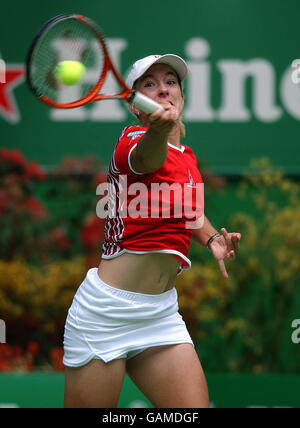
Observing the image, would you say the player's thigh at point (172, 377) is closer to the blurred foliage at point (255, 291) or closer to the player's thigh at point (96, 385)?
the player's thigh at point (96, 385)

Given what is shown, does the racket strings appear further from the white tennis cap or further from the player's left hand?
the player's left hand

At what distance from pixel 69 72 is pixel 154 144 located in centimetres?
46

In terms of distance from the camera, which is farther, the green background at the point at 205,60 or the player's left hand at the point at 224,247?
the green background at the point at 205,60

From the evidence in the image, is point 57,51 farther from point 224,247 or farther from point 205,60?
point 205,60

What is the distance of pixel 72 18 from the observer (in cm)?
278

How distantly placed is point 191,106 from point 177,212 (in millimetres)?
3614

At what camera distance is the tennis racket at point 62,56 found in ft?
8.84

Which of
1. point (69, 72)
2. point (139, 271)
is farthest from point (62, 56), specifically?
point (139, 271)

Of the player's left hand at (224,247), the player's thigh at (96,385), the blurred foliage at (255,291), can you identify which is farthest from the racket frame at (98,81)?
the blurred foliage at (255,291)

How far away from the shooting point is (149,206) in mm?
2922

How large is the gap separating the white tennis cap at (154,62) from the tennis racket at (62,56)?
0.16m

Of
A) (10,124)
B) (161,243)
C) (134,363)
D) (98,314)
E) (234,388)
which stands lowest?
(234,388)
